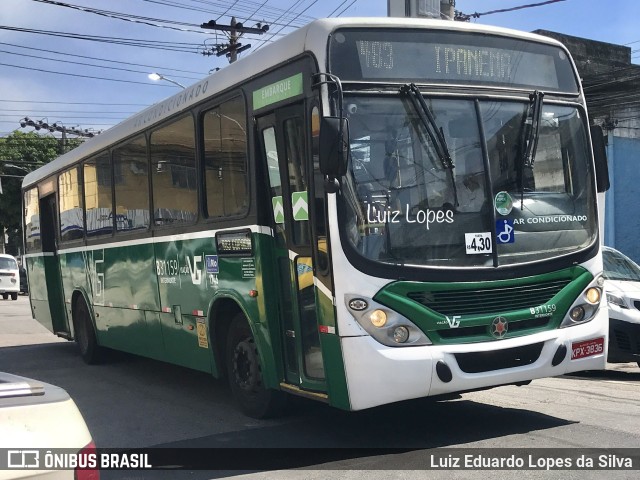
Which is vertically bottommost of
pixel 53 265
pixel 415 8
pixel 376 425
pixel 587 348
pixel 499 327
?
pixel 376 425

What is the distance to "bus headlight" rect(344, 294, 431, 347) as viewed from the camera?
18.4ft

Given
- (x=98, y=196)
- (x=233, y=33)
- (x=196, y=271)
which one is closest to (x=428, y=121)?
(x=196, y=271)

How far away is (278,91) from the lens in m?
6.47

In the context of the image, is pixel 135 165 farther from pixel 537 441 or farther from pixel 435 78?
pixel 537 441

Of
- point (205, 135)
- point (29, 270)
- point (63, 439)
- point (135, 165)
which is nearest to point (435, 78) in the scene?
point (205, 135)

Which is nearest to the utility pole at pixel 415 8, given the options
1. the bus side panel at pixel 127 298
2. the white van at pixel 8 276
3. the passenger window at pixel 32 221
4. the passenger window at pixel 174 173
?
the passenger window at pixel 174 173

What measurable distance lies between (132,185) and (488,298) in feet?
18.3

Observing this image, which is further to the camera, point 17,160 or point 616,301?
point 17,160

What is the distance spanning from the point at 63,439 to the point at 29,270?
43.1 ft

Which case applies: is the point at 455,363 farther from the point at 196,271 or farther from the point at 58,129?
the point at 58,129

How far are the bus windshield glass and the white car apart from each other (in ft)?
11.9

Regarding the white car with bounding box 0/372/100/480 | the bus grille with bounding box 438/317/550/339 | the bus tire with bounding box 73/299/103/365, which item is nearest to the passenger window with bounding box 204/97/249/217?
the bus grille with bounding box 438/317/550/339

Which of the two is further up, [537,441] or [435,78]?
[435,78]

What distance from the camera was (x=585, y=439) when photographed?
241 inches
